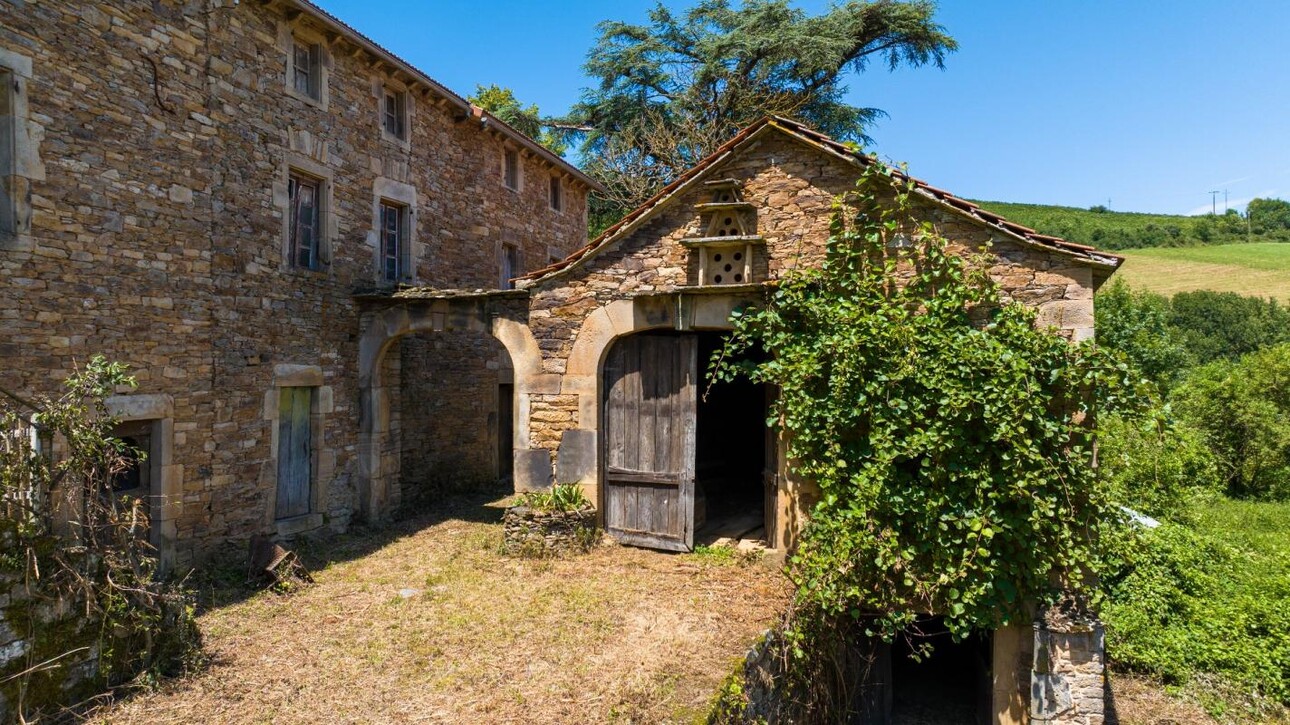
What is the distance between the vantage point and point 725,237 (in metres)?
6.94

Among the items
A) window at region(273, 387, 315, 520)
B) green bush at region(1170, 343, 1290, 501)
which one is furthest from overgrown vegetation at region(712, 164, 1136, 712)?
green bush at region(1170, 343, 1290, 501)

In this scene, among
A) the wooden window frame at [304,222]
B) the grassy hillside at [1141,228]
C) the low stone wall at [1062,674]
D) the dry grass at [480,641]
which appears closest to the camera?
the dry grass at [480,641]

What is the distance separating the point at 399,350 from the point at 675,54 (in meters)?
13.1

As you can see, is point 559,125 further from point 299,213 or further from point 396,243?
point 299,213

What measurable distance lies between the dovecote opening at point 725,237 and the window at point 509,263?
22.3ft

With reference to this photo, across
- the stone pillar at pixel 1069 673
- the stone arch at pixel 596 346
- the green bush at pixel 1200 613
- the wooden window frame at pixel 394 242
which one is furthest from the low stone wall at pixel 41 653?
the green bush at pixel 1200 613

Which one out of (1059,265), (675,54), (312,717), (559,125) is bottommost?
(312,717)

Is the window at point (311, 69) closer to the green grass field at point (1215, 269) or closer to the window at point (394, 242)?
the window at point (394, 242)

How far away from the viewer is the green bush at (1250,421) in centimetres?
1780

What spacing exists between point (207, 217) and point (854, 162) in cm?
709

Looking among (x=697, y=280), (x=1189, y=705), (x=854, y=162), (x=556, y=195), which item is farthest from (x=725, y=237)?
(x=556, y=195)

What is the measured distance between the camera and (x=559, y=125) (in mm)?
19969

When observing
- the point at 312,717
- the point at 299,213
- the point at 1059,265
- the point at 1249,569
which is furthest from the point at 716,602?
the point at 1249,569

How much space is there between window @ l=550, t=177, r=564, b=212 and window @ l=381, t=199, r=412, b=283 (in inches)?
202
